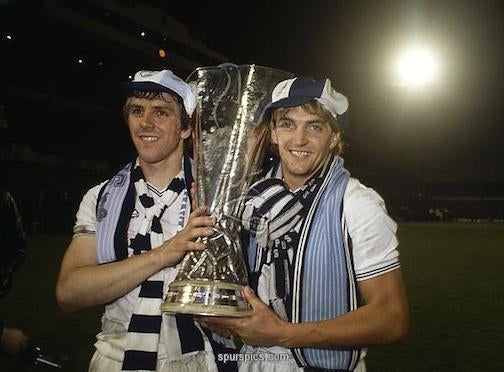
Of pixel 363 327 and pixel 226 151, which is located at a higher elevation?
pixel 226 151

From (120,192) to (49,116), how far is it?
27199 mm

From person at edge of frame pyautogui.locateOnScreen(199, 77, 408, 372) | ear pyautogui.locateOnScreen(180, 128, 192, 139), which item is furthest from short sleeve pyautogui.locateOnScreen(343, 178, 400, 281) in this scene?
ear pyautogui.locateOnScreen(180, 128, 192, 139)

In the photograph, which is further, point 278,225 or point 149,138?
point 149,138

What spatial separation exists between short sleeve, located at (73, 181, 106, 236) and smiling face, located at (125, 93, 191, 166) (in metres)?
0.24

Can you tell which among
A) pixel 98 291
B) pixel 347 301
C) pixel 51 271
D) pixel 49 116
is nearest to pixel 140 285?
pixel 98 291

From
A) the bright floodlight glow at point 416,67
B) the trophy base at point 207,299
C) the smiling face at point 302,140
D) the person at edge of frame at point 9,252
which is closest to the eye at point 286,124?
the smiling face at point 302,140

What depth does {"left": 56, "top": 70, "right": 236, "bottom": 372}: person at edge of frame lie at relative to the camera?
5.61ft

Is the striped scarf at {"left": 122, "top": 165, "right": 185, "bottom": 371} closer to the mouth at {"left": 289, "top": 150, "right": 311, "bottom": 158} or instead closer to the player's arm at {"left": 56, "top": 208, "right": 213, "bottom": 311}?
the player's arm at {"left": 56, "top": 208, "right": 213, "bottom": 311}

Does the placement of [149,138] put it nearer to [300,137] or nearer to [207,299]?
[300,137]

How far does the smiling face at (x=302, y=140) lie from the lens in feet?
5.82

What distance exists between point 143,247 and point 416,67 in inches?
405

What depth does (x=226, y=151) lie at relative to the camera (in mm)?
1746

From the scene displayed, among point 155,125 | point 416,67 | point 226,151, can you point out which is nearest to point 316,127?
point 226,151

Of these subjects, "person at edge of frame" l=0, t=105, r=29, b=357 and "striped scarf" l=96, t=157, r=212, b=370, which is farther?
"person at edge of frame" l=0, t=105, r=29, b=357
